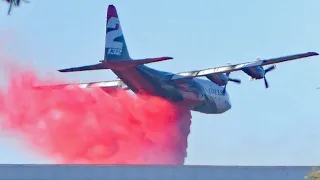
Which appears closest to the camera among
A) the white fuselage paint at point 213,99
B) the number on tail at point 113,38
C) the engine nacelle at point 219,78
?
the number on tail at point 113,38

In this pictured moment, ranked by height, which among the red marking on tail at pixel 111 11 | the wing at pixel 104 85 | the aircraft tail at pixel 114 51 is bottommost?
the wing at pixel 104 85

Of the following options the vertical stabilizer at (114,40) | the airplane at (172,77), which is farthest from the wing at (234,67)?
the vertical stabilizer at (114,40)

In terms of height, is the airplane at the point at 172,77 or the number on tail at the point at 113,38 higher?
the number on tail at the point at 113,38

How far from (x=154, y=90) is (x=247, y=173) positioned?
20.2m

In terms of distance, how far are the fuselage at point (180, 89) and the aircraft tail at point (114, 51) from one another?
140cm

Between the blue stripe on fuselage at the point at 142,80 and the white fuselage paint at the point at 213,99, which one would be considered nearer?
the blue stripe on fuselage at the point at 142,80

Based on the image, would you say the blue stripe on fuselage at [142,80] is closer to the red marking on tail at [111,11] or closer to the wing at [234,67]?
the wing at [234,67]

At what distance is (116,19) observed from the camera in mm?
69062

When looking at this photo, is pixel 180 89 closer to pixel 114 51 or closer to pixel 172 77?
pixel 172 77

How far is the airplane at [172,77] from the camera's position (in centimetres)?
6512

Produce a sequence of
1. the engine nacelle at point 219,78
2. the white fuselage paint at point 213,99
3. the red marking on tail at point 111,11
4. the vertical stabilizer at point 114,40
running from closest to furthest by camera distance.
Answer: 1. the vertical stabilizer at point 114,40
2. the red marking on tail at point 111,11
3. the engine nacelle at point 219,78
4. the white fuselage paint at point 213,99

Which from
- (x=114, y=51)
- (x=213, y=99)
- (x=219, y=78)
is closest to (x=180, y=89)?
(x=219, y=78)

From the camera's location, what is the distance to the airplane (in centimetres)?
6512

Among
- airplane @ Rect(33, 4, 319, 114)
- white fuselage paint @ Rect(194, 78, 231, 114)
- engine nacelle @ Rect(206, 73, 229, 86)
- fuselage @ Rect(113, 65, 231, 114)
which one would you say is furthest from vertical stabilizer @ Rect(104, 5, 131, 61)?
white fuselage paint @ Rect(194, 78, 231, 114)
